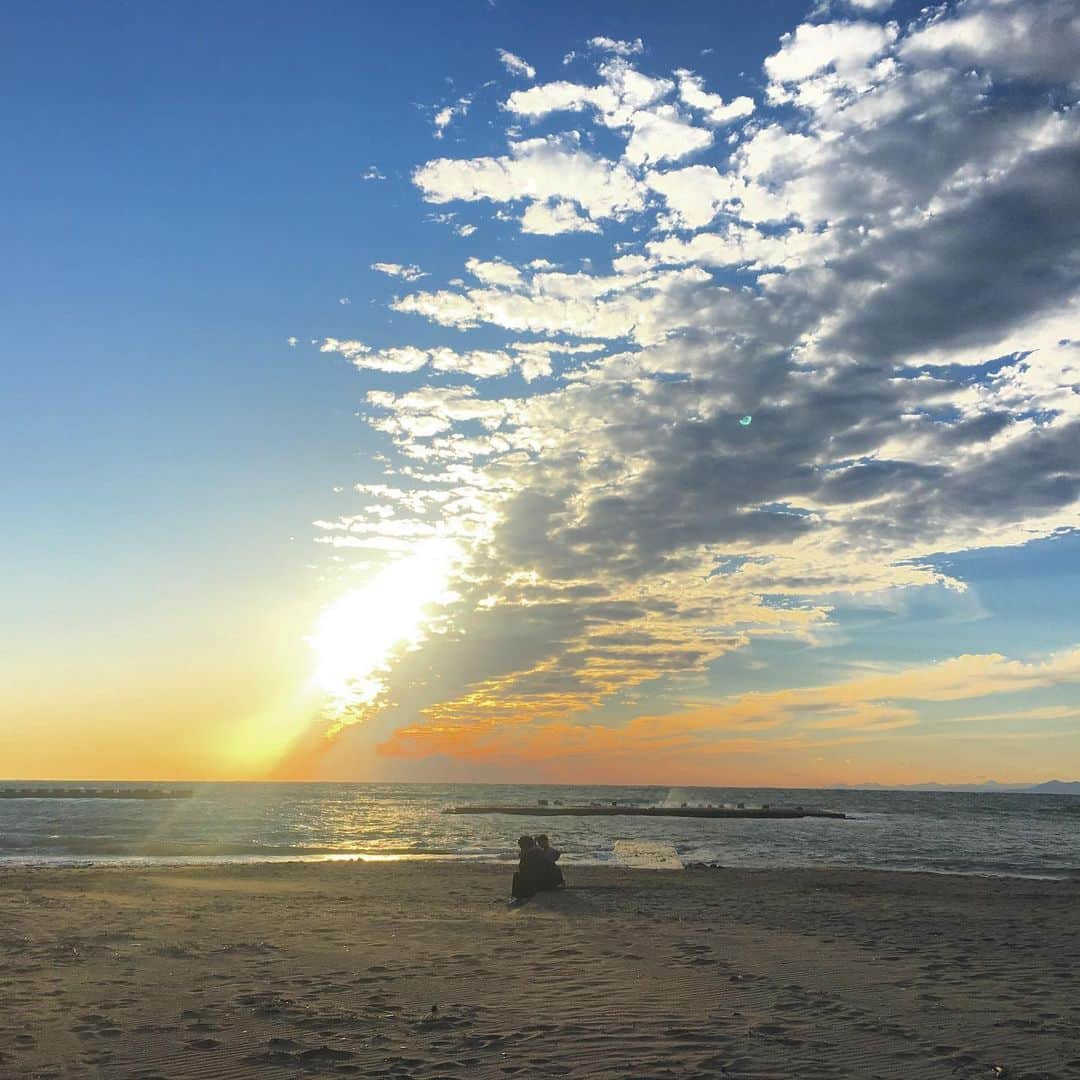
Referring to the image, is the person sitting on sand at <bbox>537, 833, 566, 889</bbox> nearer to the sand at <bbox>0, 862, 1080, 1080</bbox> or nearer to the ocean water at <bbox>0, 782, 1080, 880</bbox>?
the sand at <bbox>0, 862, 1080, 1080</bbox>

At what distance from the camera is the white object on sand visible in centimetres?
3559

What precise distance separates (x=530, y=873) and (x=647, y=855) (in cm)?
2137

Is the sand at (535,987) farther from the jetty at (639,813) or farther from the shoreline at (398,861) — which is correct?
the jetty at (639,813)

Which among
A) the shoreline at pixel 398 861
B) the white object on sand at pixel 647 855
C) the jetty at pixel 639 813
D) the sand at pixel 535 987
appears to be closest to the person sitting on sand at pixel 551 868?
the sand at pixel 535 987

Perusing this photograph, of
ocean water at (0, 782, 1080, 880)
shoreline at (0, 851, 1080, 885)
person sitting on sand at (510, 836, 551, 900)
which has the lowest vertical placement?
ocean water at (0, 782, 1080, 880)

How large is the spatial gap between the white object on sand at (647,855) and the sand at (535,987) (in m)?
13.0

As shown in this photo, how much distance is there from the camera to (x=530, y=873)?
74.1 feet

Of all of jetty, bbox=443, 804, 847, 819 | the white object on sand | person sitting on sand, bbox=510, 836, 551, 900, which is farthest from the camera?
jetty, bbox=443, 804, 847, 819

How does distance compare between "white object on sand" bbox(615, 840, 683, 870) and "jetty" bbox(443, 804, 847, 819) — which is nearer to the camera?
"white object on sand" bbox(615, 840, 683, 870)

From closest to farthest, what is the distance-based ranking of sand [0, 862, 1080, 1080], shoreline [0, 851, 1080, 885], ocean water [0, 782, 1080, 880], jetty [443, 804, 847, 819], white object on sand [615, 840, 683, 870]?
sand [0, 862, 1080, 1080], shoreline [0, 851, 1080, 885], white object on sand [615, 840, 683, 870], ocean water [0, 782, 1080, 880], jetty [443, 804, 847, 819]

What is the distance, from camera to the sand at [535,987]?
8672 mm

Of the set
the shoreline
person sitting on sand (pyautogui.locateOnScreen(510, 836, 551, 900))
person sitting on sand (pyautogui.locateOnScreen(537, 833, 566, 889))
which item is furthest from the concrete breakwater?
person sitting on sand (pyautogui.locateOnScreen(510, 836, 551, 900))

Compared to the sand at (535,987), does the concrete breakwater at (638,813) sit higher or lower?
lower

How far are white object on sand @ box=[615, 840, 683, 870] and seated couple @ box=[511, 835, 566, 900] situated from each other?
11517 mm
